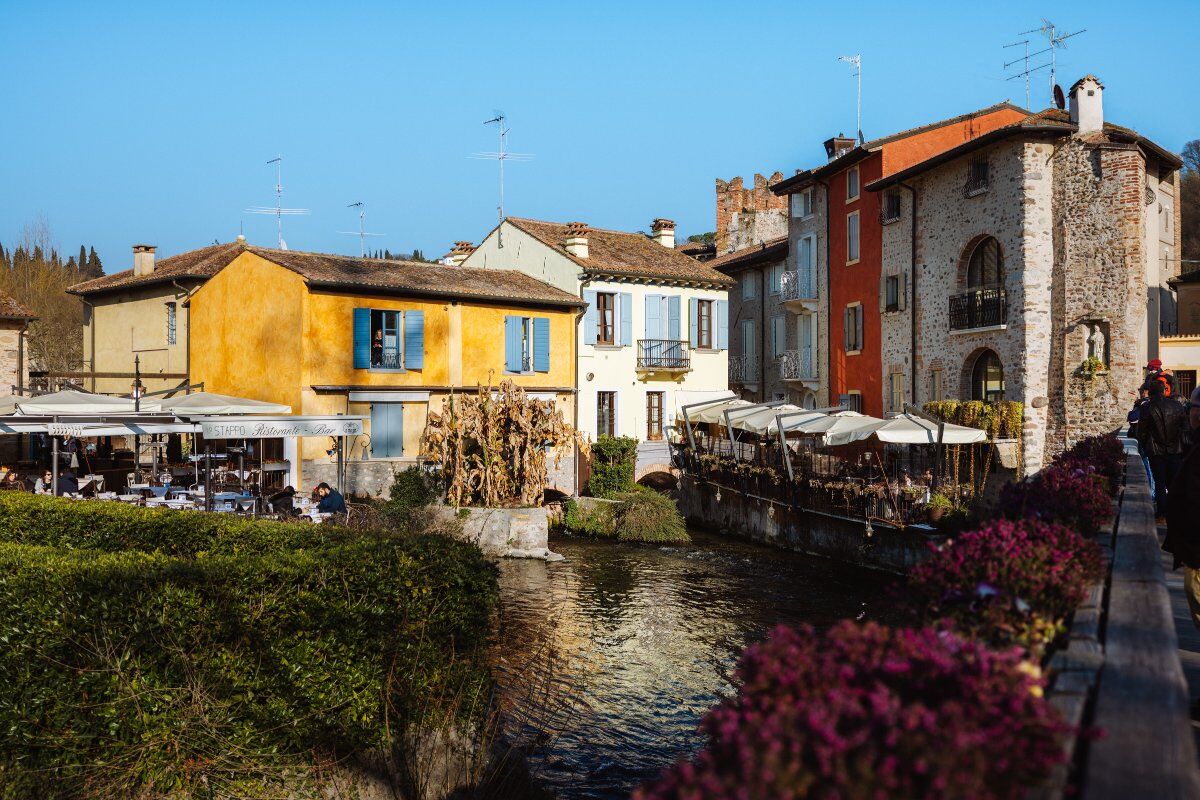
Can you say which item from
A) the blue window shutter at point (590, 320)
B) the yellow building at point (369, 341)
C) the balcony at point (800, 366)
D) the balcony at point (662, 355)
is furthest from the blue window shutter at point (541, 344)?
the balcony at point (800, 366)

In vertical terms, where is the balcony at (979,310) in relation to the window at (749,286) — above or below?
below

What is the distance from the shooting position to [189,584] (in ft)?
23.0

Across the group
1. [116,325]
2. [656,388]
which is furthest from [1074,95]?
[116,325]

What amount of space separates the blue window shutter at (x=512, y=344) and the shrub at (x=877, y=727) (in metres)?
27.0

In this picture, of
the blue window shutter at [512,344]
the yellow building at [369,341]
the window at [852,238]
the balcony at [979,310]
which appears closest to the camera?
the balcony at [979,310]

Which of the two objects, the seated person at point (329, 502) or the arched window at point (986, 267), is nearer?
the seated person at point (329, 502)

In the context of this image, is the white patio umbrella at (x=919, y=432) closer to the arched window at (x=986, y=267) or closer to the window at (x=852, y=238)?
the arched window at (x=986, y=267)

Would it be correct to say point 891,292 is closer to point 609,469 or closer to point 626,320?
point 626,320

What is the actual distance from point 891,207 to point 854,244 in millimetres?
2359

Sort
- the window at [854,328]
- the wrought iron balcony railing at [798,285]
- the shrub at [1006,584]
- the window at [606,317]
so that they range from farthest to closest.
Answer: the wrought iron balcony railing at [798,285]
the window at [606,317]
the window at [854,328]
the shrub at [1006,584]

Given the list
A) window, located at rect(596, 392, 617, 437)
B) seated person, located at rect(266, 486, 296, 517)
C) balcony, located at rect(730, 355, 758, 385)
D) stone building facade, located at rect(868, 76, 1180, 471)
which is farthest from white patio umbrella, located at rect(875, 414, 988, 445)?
balcony, located at rect(730, 355, 758, 385)

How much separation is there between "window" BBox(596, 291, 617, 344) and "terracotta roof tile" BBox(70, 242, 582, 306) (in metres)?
1.92

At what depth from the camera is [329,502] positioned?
1731cm

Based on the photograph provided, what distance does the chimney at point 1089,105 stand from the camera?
81.7ft
